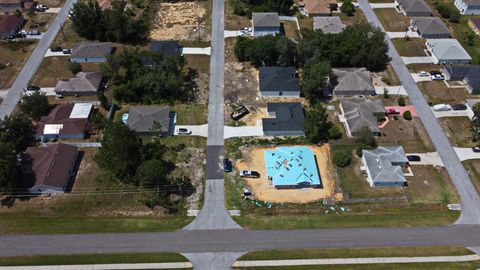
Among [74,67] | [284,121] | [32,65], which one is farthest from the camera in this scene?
[32,65]

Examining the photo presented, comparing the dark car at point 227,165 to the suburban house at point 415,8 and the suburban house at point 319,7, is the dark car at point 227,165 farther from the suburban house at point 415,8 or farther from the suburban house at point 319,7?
the suburban house at point 415,8

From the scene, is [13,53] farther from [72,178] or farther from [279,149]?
[279,149]

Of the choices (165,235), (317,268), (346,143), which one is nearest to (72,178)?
(165,235)

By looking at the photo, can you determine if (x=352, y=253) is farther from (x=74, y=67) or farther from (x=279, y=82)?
(x=74, y=67)

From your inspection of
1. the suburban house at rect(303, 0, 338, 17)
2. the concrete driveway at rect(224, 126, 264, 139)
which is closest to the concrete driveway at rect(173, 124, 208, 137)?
the concrete driveway at rect(224, 126, 264, 139)

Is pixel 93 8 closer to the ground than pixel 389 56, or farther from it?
farther from it

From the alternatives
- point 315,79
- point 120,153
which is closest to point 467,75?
point 315,79

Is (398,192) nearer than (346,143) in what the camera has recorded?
Yes
